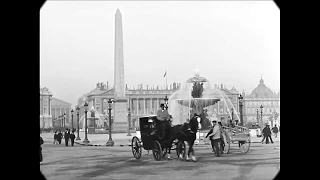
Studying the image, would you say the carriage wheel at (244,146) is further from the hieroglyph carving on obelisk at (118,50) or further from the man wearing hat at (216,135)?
the hieroglyph carving on obelisk at (118,50)

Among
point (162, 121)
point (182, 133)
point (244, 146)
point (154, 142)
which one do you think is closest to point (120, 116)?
point (244, 146)

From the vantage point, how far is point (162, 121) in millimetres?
16031

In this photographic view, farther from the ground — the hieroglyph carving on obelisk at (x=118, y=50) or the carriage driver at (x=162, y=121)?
the hieroglyph carving on obelisk at (x=118, y=50)

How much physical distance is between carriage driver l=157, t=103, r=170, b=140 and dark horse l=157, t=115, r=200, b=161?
0.03 m

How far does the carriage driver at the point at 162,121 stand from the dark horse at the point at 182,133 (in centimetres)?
3

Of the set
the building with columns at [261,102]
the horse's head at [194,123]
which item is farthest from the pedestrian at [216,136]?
the building with columns at [261,102]

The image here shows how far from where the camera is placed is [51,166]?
1579cm

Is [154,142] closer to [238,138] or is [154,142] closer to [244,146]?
[238,138]

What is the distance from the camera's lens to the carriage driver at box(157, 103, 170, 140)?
1592cm

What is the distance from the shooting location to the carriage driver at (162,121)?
1592 centimetres

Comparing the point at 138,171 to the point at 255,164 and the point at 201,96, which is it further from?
the point at 201,96
